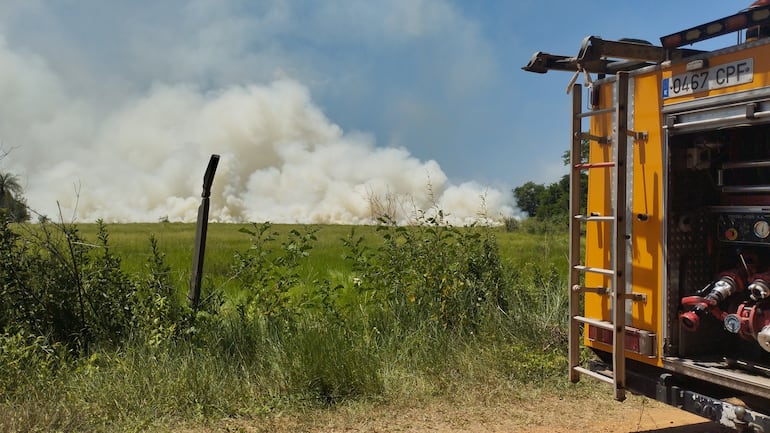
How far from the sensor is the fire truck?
4.01 meters

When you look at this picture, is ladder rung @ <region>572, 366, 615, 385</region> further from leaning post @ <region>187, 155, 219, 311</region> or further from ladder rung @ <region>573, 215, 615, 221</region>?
leaning post @ <region>187, 155, 219, 311</region>

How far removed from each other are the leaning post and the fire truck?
3705mm

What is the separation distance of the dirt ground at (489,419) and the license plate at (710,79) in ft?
9.64

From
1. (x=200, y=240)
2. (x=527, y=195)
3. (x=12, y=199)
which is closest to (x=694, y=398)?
(x=200, y=240)

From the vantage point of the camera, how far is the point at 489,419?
18.3 feet

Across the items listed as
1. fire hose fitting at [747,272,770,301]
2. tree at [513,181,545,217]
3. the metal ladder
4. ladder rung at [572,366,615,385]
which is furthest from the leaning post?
tree at [513,181,545,217]

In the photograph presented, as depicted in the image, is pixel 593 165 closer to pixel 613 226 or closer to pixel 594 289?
pixel 613 226

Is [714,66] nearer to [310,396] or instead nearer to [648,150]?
[648,150]

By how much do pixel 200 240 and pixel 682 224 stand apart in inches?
179

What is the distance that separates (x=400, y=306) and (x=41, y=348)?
366 cm

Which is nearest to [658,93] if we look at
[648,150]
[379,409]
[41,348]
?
[648,150]

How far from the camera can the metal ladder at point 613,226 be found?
421cm

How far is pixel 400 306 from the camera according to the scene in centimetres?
723

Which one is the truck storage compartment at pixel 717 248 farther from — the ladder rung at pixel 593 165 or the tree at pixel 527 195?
the tree at pixel 527 195
